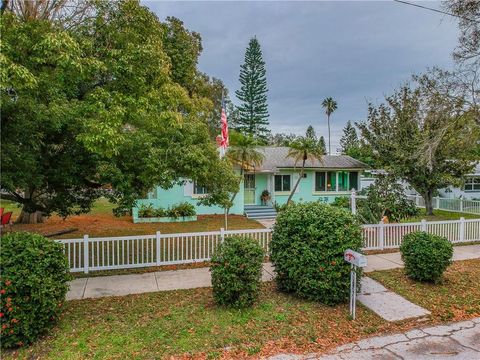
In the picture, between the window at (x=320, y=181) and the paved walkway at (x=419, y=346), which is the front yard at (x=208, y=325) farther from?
the window at (x=320, y=181)

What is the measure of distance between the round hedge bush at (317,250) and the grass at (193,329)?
30cm

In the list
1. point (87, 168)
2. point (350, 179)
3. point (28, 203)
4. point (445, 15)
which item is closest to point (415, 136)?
point (350, 179)

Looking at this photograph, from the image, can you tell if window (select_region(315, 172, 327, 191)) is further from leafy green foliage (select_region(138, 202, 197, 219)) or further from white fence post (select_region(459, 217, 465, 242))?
white fence post (select_region(459, 217, 465, 242))

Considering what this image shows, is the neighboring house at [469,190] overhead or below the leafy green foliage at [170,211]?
overhead

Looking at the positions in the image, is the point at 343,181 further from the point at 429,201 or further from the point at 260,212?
the point at 260,212

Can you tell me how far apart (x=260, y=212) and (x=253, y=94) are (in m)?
26.4

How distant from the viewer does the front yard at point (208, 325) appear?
4.18m

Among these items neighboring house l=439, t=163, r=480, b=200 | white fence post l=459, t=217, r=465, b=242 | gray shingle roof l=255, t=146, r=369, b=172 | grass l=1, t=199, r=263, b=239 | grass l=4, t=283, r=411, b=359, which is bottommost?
grass l=4, t=283, r=411, b=359

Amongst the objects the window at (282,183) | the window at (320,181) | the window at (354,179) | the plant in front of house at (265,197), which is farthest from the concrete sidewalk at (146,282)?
the window at (354,179)

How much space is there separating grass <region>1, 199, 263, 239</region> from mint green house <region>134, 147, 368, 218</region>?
131 centimetres

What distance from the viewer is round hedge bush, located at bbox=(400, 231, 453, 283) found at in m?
6.38

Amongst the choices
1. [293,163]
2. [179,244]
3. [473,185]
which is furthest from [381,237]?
[473,185]

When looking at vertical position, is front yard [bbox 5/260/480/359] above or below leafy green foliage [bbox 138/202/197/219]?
below

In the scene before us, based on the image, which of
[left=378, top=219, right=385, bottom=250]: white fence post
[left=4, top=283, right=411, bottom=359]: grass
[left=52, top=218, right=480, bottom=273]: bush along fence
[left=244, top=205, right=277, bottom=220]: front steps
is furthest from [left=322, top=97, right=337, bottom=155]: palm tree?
[left=4, top=283, right=411, bottom=359]: grass
